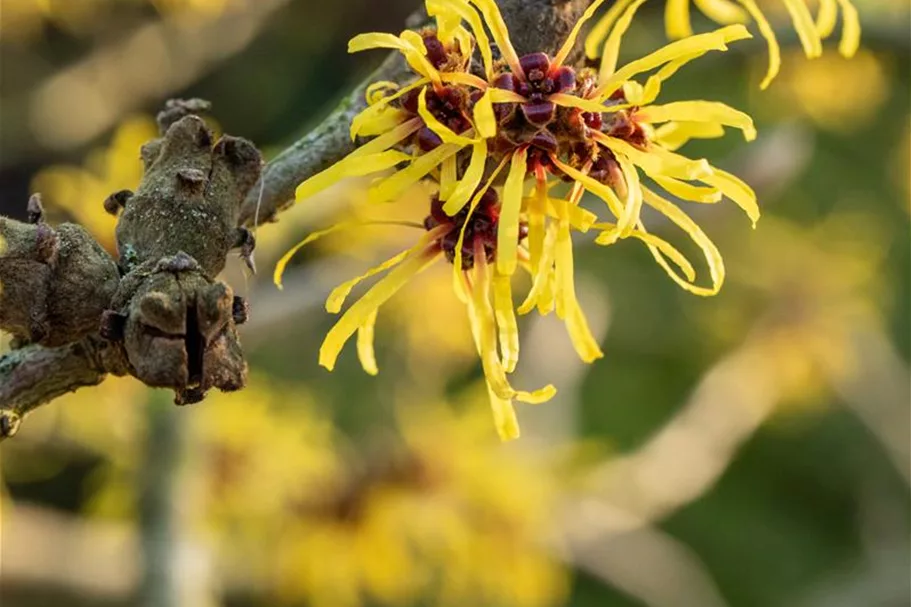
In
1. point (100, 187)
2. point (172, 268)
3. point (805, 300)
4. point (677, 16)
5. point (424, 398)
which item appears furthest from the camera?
point (805, 300)

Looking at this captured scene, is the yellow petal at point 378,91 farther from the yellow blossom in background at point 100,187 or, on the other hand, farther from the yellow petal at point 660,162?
the yellow blossom in background at point 100,187

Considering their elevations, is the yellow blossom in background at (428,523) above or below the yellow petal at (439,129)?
below

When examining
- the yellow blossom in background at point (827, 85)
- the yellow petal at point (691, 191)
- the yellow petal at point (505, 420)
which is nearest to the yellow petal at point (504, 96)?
the yellow petal at point (691, 191)

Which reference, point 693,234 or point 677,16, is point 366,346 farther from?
point 677,16

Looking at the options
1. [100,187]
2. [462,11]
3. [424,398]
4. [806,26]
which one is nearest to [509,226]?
[462,11]

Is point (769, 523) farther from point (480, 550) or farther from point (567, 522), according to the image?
point (480, 550)

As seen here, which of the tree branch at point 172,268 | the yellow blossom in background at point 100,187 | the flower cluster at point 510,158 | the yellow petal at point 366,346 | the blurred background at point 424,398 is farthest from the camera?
the blurred background at point 424,398

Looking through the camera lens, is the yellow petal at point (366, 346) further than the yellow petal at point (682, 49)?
Yes

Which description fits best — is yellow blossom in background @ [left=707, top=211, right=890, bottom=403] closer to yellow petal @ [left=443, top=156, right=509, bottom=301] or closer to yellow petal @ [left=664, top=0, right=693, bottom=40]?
yellow petal @ [left=664, top=0, right=693, bottom=40]

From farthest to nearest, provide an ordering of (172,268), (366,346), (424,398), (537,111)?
(424,398) → (366,346) → (537,111) → (172,268)
